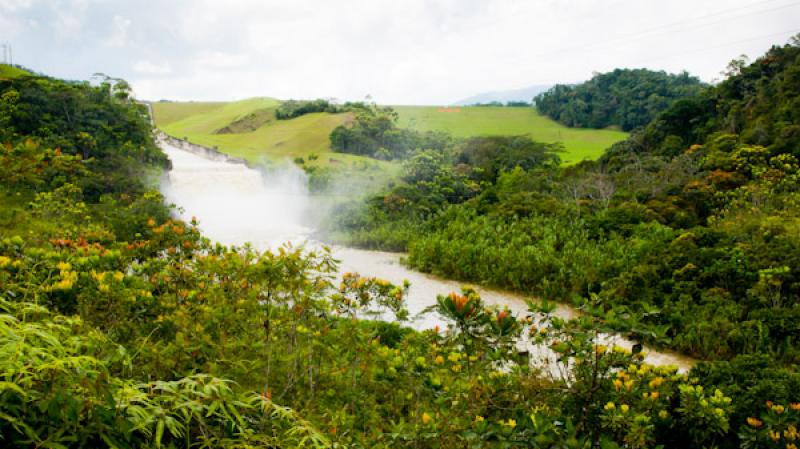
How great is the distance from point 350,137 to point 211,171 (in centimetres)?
1048

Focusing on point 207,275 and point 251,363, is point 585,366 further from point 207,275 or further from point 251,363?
point 207,275

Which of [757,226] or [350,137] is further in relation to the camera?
[350,137]

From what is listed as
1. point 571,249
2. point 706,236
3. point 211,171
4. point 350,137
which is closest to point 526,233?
point 571,249

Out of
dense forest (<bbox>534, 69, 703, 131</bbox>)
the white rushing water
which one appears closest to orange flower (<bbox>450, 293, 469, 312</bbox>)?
the white rushing water

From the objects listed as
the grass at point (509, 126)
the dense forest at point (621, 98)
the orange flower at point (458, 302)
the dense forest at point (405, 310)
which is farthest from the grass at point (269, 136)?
the dense forest at point (621, 98)

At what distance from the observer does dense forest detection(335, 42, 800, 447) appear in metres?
6.23

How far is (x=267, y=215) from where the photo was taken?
1795 cm

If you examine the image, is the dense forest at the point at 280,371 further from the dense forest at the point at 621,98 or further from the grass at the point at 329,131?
the dense forest at the point at 621,98

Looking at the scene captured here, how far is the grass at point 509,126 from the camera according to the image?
106ft

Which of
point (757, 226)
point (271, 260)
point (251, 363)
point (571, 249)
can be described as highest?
point (271, 260)

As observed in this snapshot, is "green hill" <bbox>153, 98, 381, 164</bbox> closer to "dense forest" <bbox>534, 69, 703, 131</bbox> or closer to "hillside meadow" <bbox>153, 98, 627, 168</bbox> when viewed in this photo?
"hillside meadow" <bbox>153, 98, 627, 168</bbox>

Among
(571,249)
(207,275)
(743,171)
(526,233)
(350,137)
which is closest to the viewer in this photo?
(207,275)

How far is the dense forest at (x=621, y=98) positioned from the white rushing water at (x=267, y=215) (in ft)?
80.0

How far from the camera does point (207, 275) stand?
3.20 m
